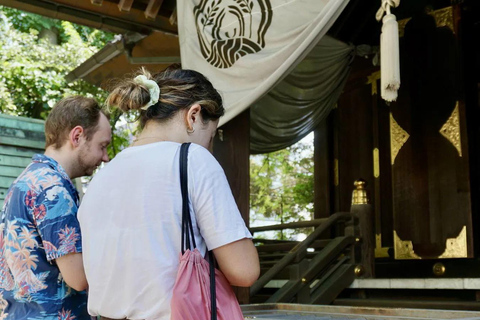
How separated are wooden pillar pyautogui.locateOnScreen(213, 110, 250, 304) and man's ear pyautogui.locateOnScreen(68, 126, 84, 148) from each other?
225 cm

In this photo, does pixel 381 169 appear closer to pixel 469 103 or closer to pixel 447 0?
pixel 469 103

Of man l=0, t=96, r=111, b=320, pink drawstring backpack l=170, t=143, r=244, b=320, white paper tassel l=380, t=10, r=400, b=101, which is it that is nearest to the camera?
pink drawstring backpack l=170, t=143, r=244, b=320

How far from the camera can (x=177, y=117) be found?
75.6 inches

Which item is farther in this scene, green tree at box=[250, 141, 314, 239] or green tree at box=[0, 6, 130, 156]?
green tree at box=[0, 6, 130, 156]

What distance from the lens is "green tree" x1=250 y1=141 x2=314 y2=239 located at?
10.2m

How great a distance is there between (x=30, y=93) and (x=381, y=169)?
9.39 meters

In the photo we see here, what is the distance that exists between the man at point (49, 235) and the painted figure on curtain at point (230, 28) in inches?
80.4

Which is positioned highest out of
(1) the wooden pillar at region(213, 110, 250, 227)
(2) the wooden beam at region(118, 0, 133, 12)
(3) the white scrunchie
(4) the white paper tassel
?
(2) the wooden beam at region(118, 0, 133, 12)

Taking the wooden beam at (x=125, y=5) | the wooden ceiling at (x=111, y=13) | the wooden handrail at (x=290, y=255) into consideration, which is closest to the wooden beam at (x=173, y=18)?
the wooden ceiling at (x=111, y=13)

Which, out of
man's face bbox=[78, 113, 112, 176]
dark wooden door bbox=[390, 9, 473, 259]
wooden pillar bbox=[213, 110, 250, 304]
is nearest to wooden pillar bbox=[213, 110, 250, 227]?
wooden pillar bbox=[213, 110, 250, 304]

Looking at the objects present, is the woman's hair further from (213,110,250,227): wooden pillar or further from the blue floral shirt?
(213,110,250,227): wooden pillar

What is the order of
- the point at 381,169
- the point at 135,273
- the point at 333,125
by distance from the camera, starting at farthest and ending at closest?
the point at 333,125 < the point at 381,169 < the point at 135,273

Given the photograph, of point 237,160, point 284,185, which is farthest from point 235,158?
point 284,185

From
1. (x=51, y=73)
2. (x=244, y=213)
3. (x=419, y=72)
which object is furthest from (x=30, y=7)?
(x=51, y=73)
